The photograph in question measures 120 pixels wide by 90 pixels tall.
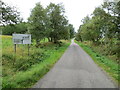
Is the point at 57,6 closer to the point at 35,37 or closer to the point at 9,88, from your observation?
the point at 35,37

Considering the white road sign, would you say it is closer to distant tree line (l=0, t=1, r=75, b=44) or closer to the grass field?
distant tree line (l=0, t=1, r=75, b=44)

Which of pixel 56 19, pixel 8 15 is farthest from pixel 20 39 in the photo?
pixel 56 19

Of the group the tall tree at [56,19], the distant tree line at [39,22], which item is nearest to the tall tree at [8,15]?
the distant tree line at [39,22]

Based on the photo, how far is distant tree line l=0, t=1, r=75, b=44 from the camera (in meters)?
13.1

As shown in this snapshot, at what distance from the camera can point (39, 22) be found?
31.0 meters

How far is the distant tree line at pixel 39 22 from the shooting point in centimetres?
1315

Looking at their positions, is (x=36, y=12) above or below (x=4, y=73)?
above

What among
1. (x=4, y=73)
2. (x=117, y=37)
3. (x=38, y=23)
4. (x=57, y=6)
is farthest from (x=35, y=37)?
(x=4, y=73)

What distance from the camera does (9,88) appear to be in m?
6.54

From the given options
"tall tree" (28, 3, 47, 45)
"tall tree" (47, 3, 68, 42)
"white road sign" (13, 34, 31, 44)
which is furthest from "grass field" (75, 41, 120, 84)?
"tall tree" (47, 3, 68, 42)

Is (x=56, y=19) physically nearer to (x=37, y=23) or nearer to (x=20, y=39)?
(x=37, y=23)

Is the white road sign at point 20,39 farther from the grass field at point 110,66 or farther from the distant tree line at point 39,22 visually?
the grass field at point 110,66

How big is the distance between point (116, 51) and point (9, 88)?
12.9 metres

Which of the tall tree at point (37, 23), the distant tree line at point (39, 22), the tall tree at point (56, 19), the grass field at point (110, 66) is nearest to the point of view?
the grass field at point (110, 66)
